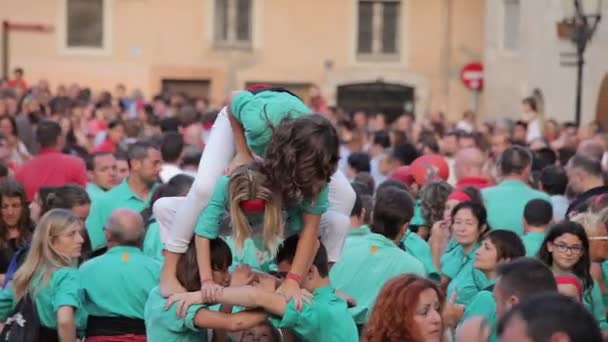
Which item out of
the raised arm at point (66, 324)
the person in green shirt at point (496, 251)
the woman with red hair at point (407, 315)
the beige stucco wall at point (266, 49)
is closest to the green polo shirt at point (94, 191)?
the raised arm at point (66, 324)

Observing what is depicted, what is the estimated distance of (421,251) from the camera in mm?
8531

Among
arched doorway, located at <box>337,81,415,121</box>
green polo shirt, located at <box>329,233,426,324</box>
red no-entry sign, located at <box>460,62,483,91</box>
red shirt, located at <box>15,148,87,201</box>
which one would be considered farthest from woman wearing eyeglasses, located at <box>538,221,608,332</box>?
arched doorway, located at <box>337,81,415,121</box>

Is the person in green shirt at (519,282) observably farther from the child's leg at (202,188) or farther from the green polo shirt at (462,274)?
the green polo shirt at (462,274)

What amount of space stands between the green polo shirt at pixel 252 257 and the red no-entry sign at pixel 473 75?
29721mm

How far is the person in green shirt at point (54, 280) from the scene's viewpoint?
7426 mm

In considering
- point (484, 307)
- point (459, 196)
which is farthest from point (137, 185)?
point (484, 307)

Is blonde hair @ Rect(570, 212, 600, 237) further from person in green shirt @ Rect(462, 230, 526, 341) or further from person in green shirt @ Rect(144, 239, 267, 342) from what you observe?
person in green shirt @ Rect(144, 239, 267, 342)

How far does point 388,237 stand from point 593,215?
123 centimetres

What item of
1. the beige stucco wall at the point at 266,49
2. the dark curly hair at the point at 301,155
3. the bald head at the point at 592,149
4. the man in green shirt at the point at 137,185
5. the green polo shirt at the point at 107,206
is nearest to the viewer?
the dark curly hair at the point at 301,155

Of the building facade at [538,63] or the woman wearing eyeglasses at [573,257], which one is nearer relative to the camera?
the woman wearing eyeglasses at [573,257]

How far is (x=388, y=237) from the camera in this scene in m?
8.02

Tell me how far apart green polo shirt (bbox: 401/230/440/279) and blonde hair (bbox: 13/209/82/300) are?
2033mm

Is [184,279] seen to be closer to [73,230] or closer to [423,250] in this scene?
[73,230]

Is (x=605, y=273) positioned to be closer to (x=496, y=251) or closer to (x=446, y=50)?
(x=496, y=251)
